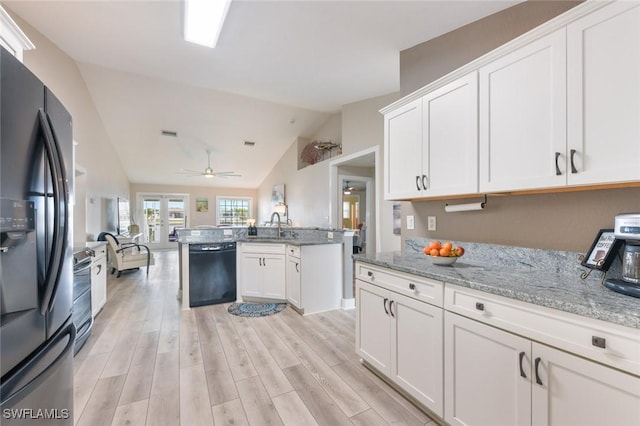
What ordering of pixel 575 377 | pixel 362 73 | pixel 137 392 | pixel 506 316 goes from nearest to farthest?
pixel 575 377
pixel 506 316
pixel 137 392
pixel 362 73

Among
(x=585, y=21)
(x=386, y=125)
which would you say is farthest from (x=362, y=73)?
(x=585, y=21)

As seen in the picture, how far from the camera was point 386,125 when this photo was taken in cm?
240

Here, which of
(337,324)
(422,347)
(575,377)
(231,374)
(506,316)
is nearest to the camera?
(575,377)

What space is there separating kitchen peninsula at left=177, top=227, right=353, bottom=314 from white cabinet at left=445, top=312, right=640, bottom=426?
6.70 ft

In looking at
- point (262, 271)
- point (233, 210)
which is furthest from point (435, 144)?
point (233, 210)

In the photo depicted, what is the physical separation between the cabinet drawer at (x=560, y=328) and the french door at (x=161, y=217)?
9.68 m

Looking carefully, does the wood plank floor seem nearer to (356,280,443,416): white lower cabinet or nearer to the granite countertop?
(356,280,443,416): white lower cabinet

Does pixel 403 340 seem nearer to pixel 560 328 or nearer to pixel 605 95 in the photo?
pixel 560 328

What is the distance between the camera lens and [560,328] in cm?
104

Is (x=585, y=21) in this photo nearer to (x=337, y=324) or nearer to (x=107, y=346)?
(x=337, y=324)

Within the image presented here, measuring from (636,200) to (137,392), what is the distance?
3.05 meters

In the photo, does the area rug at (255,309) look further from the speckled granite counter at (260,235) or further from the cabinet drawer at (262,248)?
the speckled granite counter at (260,235)

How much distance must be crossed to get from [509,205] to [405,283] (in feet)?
2.83

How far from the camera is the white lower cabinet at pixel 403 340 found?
152 centimetres
